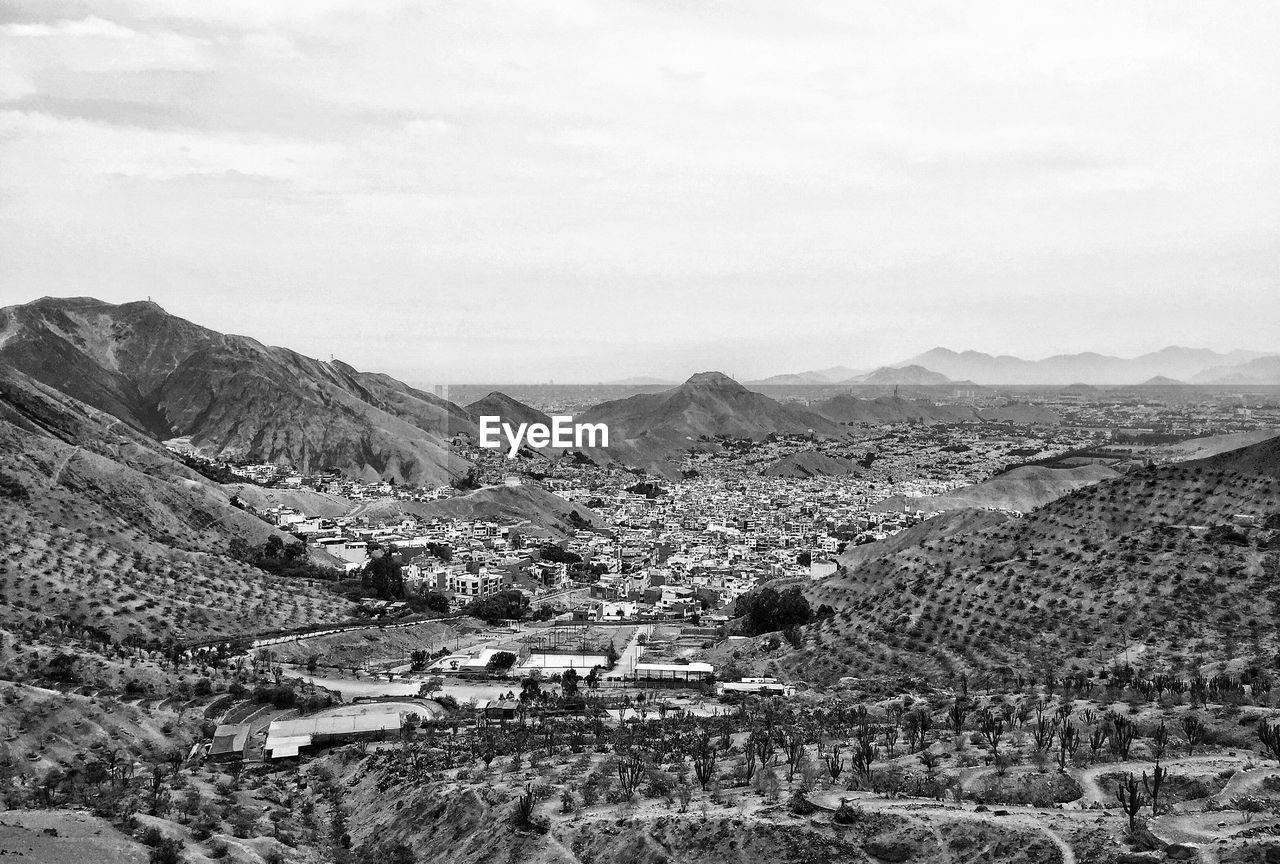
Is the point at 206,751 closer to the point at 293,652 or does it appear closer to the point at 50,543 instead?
the point at 293,652

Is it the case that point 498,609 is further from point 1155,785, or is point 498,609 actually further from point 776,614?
point 1155,785

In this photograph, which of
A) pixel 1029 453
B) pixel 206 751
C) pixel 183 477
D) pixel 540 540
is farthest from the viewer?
pixel 1029 453

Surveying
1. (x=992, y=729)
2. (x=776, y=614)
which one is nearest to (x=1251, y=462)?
(x=776, y=614)

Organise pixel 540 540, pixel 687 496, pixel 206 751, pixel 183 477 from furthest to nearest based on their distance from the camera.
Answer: pixel 687 496 → pixel 540 540 → pixel 183 477 → pixel 206 751

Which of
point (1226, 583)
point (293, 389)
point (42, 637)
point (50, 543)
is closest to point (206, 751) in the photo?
point (42, 637)

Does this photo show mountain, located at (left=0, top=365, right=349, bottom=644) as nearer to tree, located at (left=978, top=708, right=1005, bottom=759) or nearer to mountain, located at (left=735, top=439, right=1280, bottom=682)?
mountain, located at (left=735, top=439, right=1280, bottom=682)

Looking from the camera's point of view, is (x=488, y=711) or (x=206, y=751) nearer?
(x=206, y=751)
